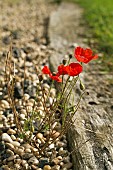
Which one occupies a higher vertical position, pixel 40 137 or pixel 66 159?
pixel 40 137

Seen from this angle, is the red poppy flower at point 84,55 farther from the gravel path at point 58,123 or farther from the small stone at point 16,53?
the small stone at point 16,53

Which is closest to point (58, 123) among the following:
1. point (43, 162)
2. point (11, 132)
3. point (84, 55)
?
point (11, 132)

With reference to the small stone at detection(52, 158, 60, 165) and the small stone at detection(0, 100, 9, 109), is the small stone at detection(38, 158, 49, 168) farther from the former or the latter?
the small stone at detection(0, 100, 9, 109)

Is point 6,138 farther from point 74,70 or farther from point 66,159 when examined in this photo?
point 74,70

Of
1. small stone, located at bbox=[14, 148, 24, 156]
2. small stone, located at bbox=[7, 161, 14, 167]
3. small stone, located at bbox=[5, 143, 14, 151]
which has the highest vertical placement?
small stone, located at bbox=[5, 143, 14, 151]

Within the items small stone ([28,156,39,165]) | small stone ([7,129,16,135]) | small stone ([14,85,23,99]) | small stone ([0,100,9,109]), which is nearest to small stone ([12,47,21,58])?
small stone ([14,85,23,99])

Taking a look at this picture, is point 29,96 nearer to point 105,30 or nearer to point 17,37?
point 17,37

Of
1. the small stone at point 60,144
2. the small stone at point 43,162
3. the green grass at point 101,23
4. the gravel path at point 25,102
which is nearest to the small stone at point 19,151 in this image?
the gravel path at point 25,102

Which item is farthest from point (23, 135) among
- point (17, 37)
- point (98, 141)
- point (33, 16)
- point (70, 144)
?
point (33, 16)

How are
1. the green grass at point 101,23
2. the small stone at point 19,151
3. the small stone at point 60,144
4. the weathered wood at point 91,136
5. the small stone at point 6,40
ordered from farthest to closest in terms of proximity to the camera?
the small stone at point 6,40
the green grass at point 101,23
the small stone at point 60,144
the small stone at point 19,151
the weathered wood at point 91,136
